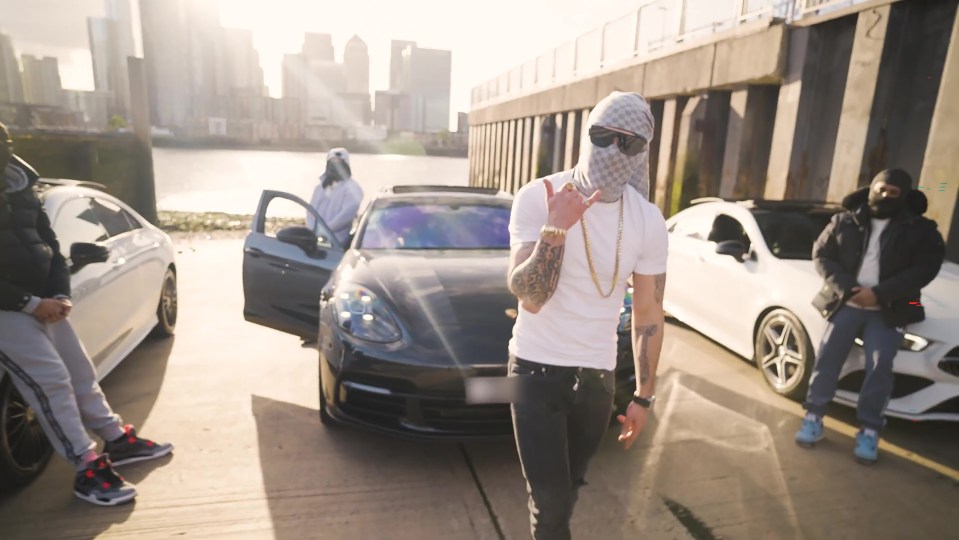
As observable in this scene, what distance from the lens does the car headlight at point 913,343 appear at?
364 centimetres

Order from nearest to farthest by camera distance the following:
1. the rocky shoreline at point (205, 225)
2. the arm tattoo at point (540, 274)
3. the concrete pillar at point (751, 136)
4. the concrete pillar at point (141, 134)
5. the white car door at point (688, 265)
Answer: the arm tattoo at point (540, 274)
the white car door at point (688, 265)
the concrete pillar at point (751, 136)
the rocky shoreline at point (205, 225)
the concrete pillar at point (141, 134)

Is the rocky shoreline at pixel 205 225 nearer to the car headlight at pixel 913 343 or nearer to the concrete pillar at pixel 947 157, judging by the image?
the concrete pillar at pixel 947 157

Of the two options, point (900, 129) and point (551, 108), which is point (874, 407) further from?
point (551, 108)

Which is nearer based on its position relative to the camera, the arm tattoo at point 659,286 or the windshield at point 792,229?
the arm tattoo at point 659,286

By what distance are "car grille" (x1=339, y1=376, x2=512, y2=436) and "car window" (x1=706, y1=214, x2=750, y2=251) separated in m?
3.55

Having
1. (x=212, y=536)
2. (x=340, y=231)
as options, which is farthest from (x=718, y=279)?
(x=212, y=536)

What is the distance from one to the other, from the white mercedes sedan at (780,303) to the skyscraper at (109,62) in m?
A: 74.4

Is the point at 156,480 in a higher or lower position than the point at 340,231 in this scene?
lower

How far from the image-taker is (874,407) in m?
3.46

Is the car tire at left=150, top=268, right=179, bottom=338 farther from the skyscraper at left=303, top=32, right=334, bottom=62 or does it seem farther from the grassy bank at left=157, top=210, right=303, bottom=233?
the skyscraper at left=303, top=32, right=334, bottom=62

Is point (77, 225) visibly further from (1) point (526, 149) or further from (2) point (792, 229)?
(1) point (526, 149)

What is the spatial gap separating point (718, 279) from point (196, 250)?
350 inches

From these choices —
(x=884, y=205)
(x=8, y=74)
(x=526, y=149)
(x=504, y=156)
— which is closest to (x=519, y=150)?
(x=526, y=149)

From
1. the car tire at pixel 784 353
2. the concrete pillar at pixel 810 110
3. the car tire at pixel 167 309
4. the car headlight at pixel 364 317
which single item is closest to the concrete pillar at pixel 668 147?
the concrete pillar at pixel 810 110
